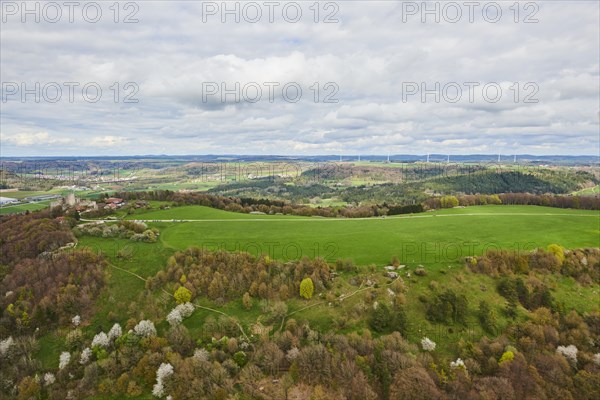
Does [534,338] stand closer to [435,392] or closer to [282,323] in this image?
[435,392]

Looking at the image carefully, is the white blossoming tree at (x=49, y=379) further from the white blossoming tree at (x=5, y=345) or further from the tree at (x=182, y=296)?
the tree at (x=182, y=296)

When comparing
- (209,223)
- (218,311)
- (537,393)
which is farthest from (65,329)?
(537,393)

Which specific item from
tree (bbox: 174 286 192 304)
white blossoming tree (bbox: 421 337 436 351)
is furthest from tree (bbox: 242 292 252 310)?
white blossoming tree (bbox: 421 337 436 351)

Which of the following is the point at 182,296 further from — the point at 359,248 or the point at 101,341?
the point at 359,248

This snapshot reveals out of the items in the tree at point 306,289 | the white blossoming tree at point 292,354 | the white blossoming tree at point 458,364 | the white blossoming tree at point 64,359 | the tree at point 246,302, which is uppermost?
the tree at point 306,289

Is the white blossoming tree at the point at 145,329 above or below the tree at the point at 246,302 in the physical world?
below

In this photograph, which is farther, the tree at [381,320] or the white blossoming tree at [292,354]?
the tree at [381,320]

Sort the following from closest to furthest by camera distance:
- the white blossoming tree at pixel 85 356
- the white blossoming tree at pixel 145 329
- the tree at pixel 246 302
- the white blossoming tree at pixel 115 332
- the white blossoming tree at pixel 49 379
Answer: the white blossoming tree at pixel 49 379 < the white blossoming tree at pixel 85 356 < the white blossoming tree at pixel 145 329 < the white blossoming tree at pixel 115 332 < the tree at pixel 246 302

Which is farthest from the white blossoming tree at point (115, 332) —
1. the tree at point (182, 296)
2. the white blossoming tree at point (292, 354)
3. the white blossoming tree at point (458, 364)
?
the white blossoming tree at point (458, 364)
